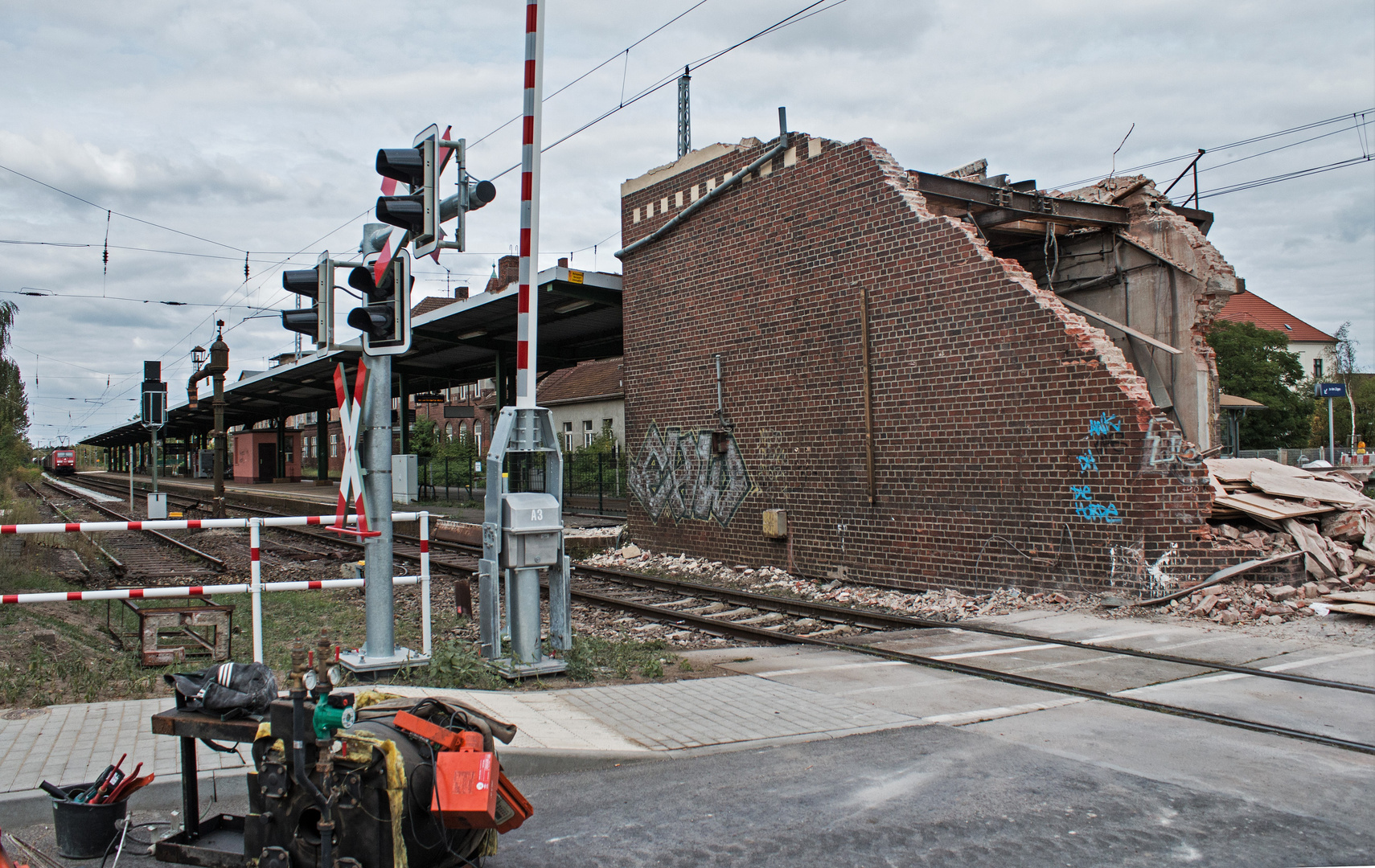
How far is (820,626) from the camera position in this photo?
34.8 feet

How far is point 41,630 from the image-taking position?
8992mm

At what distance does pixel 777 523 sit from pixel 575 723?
8.84m

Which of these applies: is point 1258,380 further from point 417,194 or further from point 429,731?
point 429,731

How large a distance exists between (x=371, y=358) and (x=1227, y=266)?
40.9 feet

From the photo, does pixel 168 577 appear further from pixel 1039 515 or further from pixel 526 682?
pixel 1039 515

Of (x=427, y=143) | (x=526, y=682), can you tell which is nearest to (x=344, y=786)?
(x=526, y=682)

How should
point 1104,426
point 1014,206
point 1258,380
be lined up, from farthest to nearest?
1. point 1258,380
2. point 1014,206
3. point 1104,426

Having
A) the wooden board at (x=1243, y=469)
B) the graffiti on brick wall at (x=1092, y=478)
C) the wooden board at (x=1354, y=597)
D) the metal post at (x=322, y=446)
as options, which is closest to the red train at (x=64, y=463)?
the metal post at (x=322, y=446)

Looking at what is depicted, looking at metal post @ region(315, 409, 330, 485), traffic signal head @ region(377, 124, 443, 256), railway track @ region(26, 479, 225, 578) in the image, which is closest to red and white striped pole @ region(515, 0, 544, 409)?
traffic signal head @ region(377, 124, 443, 256)

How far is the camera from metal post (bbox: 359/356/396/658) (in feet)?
21.9

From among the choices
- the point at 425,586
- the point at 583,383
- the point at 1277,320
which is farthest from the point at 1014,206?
the point at 1277,320

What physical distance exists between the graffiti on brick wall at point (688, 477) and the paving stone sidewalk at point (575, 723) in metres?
8.39

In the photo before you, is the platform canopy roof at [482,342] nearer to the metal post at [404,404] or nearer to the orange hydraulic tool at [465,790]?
the metal post at [404,404]

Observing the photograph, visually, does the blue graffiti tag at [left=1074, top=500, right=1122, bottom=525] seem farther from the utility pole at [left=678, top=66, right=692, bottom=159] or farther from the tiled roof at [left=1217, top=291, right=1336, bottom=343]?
the tiled roof at [left=1217, top=291, right=1336, bottom=343]
